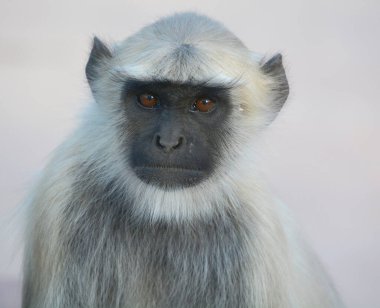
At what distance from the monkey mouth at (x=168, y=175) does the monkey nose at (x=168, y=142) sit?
0.25 feet

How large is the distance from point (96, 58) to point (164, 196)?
625 millimetres

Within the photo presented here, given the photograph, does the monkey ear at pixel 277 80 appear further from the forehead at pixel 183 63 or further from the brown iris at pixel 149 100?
the brown iris at pixel 149 100

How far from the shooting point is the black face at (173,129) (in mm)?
3197

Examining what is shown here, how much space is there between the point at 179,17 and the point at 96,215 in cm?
83

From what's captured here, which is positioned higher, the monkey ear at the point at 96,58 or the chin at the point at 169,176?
the monkey ear at the point at 96,58

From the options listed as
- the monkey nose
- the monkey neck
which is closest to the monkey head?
the monkey nose

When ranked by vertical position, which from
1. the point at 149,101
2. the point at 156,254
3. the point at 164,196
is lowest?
the point at 156,254

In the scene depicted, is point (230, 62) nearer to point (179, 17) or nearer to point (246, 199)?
point (179, 17)

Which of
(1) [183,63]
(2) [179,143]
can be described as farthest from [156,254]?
(1) [183,63]

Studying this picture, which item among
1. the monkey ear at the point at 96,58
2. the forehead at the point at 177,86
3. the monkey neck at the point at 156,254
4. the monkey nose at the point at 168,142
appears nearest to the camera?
the monkey nose at the point at 168,142

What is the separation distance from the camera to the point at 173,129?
125 inches

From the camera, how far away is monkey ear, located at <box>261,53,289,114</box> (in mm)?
3619

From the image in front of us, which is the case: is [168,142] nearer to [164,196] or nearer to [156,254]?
[164,196]

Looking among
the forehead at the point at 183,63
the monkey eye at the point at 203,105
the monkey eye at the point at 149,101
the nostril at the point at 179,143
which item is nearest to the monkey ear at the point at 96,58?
the forehead at the point at 183,63
